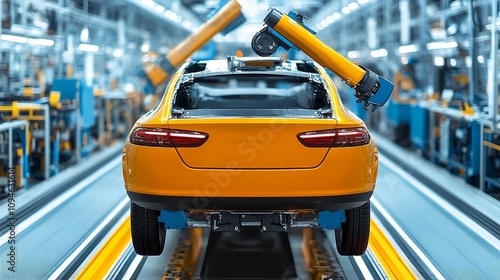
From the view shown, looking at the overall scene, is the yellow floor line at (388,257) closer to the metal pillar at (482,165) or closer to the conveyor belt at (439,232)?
the conveyor belt at (439,232)

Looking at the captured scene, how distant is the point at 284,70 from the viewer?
475 centimetres

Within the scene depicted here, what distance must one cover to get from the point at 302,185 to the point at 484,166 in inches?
180

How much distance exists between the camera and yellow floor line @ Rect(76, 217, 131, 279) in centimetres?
452

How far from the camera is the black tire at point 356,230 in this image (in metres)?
4.42

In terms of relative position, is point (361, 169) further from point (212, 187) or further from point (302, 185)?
point (212, 187)

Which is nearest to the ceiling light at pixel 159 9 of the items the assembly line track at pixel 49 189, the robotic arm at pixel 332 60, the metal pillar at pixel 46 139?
the assembly line track at pixel 49 189

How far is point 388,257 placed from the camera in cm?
498

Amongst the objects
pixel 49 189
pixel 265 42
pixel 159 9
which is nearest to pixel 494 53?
pixel 265 42

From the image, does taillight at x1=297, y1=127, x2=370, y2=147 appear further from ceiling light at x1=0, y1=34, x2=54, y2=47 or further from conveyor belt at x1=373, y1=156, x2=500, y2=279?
ceiling light at x1=0, y1=34, x2=54, y2=47

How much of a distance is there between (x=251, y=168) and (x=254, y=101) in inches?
78.9

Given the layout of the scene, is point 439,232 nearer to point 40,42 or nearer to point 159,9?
point 40,42

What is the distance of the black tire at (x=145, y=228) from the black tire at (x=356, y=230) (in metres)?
1.27

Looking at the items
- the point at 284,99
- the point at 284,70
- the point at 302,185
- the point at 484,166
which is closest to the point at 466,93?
the point at 484,166

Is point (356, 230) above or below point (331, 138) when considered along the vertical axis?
below
